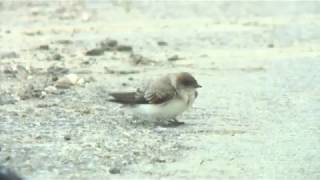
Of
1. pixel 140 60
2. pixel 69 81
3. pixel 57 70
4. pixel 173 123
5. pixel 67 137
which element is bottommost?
pixel 140 60

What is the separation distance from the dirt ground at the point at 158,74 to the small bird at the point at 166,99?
Answer: 0.50 feet

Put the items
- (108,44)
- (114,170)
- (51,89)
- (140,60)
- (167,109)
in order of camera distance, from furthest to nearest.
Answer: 1. (108,44)
2. (140,60)
3. (51,89)
4. (167,109)
5. (114,170)

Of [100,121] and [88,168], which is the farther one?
[100,121]

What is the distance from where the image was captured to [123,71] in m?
13.5

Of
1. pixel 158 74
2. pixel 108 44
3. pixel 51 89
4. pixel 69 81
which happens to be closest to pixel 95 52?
pixel 108 44

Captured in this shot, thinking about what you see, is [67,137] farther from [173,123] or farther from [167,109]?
[173,123]

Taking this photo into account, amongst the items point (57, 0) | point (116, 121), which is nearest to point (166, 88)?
point (116, 121)

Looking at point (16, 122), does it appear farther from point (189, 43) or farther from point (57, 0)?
point (57, 0)

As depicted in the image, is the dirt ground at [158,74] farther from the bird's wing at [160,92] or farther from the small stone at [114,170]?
the bird's wing at [160,92]

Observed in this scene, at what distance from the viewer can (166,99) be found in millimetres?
9516

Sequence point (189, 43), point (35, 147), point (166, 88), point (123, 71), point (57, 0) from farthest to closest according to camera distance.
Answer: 1. point (57, 0)
2. point (189, 43)
3. point (123, 71)
4. point (166, 88)
5. point (35, 147)

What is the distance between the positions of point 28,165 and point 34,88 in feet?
13.4

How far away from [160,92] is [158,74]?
12.5ft

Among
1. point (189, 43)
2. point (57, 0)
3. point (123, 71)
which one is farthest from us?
point (57, 0)
